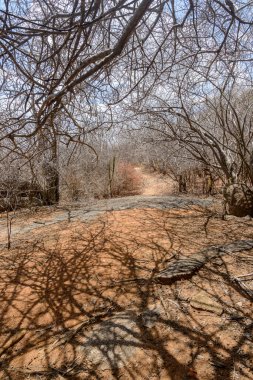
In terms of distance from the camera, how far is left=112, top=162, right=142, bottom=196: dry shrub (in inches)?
675

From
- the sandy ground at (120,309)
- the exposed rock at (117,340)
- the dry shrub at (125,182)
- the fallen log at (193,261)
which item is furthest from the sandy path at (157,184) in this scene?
the exposed rock at (117,340)

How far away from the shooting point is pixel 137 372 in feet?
6.87

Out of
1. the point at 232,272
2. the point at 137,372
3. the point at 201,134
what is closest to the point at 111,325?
the point at 137,372

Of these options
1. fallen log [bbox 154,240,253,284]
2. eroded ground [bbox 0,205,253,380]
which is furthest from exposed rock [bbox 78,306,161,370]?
fallen log [bbox 154,240,253,284]

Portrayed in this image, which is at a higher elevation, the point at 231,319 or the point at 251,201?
the point at 251,201

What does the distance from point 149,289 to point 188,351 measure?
3.37 ft

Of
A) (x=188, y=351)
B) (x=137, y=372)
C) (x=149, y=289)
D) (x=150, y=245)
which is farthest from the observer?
(x=150, y=245)

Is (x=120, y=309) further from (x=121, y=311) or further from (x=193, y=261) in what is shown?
(x=193, y=261)

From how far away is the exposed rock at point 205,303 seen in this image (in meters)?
2.69

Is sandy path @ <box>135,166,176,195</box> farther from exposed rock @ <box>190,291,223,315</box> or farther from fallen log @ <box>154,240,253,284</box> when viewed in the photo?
exposed rock @ <box>190,291,223,315</box>

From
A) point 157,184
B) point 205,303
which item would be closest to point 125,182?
point 157,184

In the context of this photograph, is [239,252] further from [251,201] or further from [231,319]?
[251,201]

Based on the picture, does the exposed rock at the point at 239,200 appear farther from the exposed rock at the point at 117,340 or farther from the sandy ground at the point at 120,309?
the exposed rock at the point at 117,340

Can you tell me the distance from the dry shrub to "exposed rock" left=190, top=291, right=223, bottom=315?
45.4 feet
